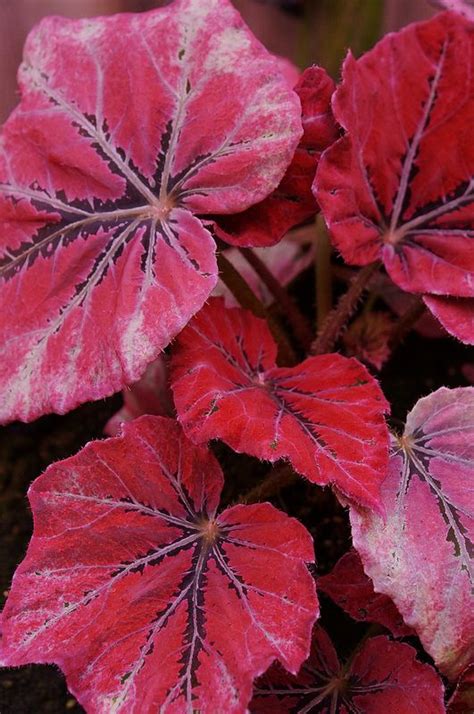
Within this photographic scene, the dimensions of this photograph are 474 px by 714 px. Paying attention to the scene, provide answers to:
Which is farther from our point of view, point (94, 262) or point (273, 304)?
point (273, 304)

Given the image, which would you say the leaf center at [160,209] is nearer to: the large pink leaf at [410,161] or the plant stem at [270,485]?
the large pink leaf at [410,161]

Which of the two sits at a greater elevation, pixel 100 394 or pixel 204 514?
pixel 100 394

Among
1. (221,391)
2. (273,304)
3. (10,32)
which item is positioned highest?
(10,32)

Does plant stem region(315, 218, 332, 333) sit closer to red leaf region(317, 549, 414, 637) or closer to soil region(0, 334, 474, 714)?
soil region(0, 334, 474, 714)

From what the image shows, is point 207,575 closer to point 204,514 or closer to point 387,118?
point 204,514

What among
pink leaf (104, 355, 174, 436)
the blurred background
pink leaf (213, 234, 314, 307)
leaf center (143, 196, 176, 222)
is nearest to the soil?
pink leaf (104, 355, 174, 436)

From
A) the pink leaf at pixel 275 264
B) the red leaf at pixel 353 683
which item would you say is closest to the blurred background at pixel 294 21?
the pink leaf at pixel 275 264

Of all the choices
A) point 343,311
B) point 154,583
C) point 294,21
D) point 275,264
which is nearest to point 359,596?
point 154,583

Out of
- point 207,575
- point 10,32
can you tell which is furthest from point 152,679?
point 10,32

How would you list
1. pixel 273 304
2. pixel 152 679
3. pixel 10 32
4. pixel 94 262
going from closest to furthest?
pixel 152 679, pixel 94 262, pixel 273 304, pixel 10 32
